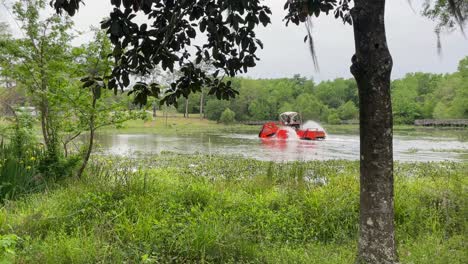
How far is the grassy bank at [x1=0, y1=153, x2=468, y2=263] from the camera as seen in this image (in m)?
3.35

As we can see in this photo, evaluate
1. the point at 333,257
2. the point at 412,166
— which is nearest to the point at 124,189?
the point at 333,257

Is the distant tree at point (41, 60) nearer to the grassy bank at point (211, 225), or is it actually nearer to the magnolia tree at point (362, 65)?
the grassy bank at point (211, 225)

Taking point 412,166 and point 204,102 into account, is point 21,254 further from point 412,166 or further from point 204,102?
point 204,102

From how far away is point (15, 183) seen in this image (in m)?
5.87

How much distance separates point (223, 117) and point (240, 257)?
215 ft

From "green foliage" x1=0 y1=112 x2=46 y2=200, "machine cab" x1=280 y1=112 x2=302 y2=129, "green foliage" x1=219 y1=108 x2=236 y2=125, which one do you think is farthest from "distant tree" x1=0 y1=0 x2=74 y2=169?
"green foliage" x1=219 y1=108 x2=236 y2=125

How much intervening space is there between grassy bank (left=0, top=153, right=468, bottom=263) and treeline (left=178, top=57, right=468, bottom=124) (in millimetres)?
56348

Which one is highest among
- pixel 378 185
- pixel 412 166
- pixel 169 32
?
pixel 169 32

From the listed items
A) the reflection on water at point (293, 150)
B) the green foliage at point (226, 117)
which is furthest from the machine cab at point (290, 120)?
the green foliage at point (226, 117)

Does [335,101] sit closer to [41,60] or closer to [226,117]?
[226,117]

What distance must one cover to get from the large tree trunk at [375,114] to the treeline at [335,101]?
58.8 m

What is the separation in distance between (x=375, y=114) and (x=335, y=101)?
100 metres

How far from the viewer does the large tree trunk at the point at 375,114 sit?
262 centimetres

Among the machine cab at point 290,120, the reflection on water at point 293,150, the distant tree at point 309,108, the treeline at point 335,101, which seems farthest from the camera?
the distant tree at point 309,108
